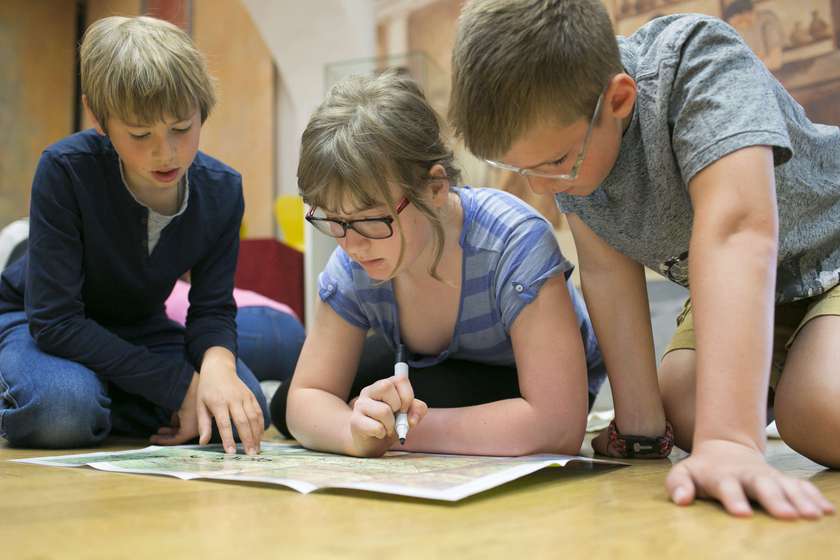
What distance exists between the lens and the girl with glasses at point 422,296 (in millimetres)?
1028

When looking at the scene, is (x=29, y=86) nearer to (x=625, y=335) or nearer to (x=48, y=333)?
(x=48, y=333)

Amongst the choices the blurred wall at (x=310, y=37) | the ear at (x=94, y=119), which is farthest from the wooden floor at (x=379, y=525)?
the blurred wall at (x=310, y=37)

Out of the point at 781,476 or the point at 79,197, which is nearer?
the point at 781,476

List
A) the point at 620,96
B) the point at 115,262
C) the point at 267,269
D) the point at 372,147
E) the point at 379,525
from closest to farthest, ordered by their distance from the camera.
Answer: the point at 379,525 < the point at 620,96 < the point at 372,147 < the point at 115,262 < the point at 267,269

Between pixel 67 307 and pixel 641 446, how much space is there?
87 centimetres

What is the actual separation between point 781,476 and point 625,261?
0.51m

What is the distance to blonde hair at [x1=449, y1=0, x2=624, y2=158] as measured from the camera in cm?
87

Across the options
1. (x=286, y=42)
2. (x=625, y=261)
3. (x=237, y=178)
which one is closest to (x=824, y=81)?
(x=625, y=261)

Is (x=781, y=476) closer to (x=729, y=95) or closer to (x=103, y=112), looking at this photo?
(x=729, y=95)

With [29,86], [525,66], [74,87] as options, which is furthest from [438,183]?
[74,87]

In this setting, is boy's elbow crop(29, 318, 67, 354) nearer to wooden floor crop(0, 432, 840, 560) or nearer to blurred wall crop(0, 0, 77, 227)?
wooden floor crop(0, 432, 840, 560)

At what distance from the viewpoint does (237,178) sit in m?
1.48

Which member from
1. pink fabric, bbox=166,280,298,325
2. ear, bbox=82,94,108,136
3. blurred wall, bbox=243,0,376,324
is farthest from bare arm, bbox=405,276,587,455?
blurred wall, bbox=243,0,376,324

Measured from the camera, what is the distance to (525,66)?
2.84ft
